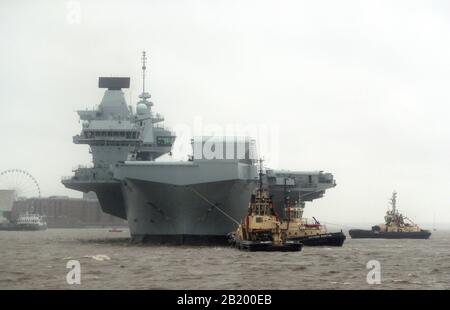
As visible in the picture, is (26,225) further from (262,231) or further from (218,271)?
(218,271)

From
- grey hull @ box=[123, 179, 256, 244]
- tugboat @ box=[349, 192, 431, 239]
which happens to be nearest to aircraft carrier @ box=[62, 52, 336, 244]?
grey hull @ box=[123, 179, 256, 244]

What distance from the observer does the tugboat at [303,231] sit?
5566cm

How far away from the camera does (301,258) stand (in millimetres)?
41969

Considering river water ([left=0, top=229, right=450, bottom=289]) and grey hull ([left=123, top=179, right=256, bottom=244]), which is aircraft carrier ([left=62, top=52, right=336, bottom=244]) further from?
river water ([left=0, top=229, right=450, bottom=289])

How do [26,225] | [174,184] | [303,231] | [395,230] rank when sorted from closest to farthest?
[174,184] → [303,231] → [395,230] → [26,225]

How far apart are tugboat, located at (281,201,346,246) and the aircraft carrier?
344 cm

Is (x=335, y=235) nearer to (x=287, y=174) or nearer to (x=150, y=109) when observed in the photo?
(x=287, y=174)

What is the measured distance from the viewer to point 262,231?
47.6 metres

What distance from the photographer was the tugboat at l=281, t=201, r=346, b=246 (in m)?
55.7

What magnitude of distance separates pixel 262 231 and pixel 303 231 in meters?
10.1

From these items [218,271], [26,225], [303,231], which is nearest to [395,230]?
[303,231]

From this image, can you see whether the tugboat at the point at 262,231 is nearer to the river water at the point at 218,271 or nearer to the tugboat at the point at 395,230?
the river water at the point at 218,271

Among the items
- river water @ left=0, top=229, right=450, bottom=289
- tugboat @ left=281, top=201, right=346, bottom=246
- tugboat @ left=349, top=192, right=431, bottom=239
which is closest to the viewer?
river water @ left=0, top=229, right=450, bottom=289
